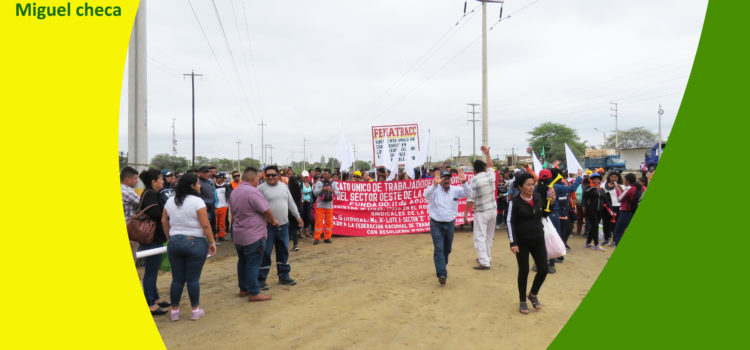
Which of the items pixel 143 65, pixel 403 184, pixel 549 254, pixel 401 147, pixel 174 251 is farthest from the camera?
pixel 401 147

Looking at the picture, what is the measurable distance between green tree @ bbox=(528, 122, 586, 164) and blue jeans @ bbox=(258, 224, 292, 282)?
6081 cm

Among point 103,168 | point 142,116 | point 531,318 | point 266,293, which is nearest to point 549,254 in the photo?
point 531,318

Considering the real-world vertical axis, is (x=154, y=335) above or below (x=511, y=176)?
below

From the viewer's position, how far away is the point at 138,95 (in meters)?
5.91

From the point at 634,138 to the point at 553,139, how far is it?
86.6 ft

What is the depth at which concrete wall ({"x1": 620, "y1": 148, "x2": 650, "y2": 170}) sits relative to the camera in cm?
4538

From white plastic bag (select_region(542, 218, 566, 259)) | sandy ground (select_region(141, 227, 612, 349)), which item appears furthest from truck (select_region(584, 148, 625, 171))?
white plastic bag (select_region(542, 218, 566, 259))

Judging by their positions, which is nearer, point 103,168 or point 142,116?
point 103,168

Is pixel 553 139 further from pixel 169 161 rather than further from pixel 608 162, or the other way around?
pixel 169 161

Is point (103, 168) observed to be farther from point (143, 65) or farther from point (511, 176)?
point (511, 176)

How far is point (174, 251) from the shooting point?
4.31 m

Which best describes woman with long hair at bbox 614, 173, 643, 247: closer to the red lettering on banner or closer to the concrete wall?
the red lettering on banner

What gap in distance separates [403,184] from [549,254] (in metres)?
5.49

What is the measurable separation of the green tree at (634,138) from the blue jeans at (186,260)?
86.3 metres
